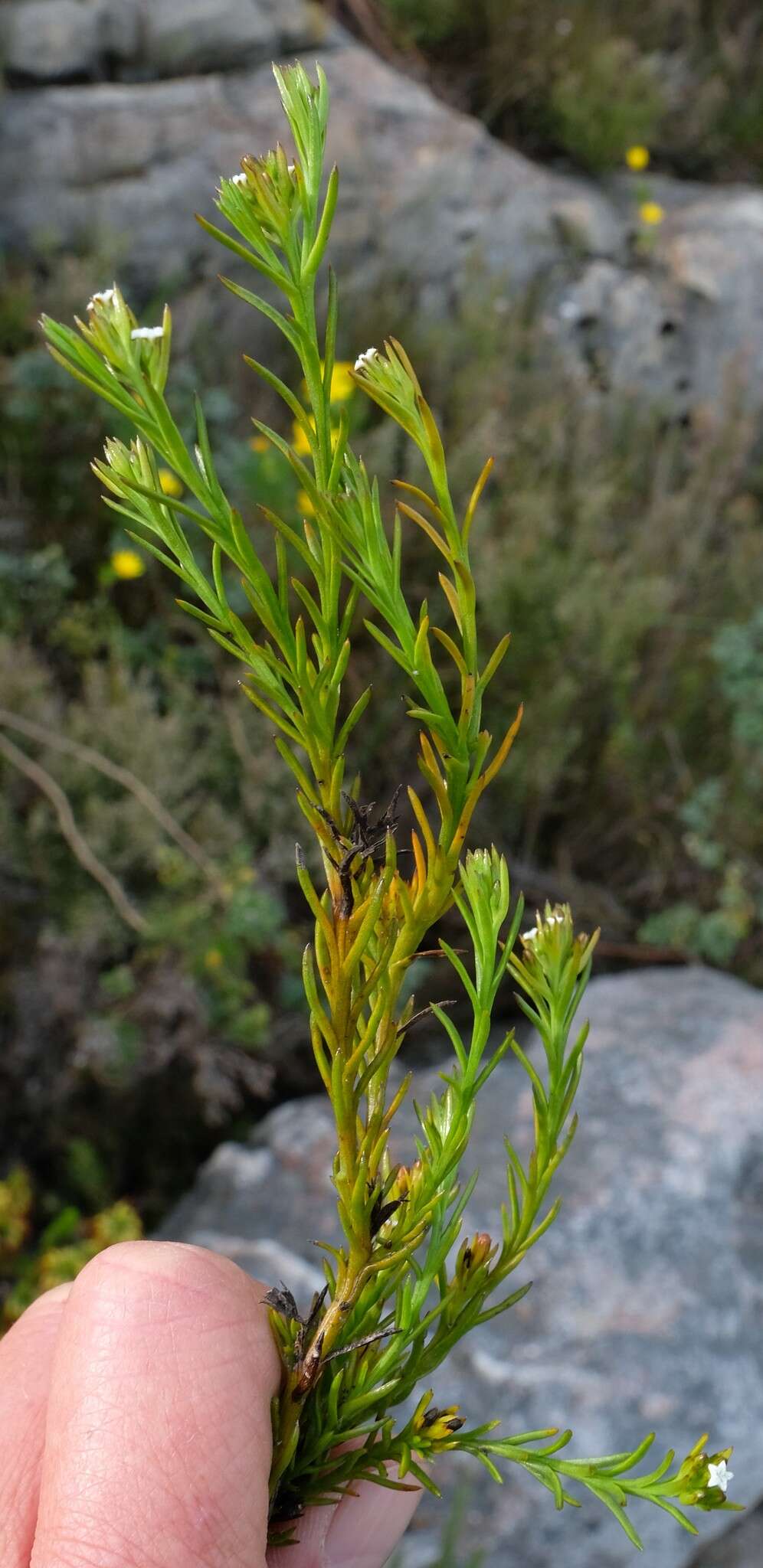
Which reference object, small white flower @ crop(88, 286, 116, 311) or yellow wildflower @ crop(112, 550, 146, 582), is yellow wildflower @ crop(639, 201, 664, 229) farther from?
small white flower @ crop(88, 286, 116, 311)

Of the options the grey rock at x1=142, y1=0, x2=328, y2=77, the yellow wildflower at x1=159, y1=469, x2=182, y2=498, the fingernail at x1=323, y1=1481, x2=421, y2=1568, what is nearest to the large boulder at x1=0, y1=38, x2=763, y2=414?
the grey rock at x1=142, y1=0, x2=328, y2=77

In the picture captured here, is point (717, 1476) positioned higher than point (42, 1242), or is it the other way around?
point (717, 1476)

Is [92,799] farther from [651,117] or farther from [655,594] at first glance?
[651,117]

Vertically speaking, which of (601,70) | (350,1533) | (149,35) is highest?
(601,70)

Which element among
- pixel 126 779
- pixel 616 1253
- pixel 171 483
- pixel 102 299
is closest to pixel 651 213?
pixel 171 483

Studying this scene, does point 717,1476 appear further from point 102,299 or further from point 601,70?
point 601,70

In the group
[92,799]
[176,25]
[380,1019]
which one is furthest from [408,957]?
[176,25]

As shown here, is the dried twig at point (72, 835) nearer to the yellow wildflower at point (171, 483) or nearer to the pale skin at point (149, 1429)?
the yellow wildflower at point (171, 483)
